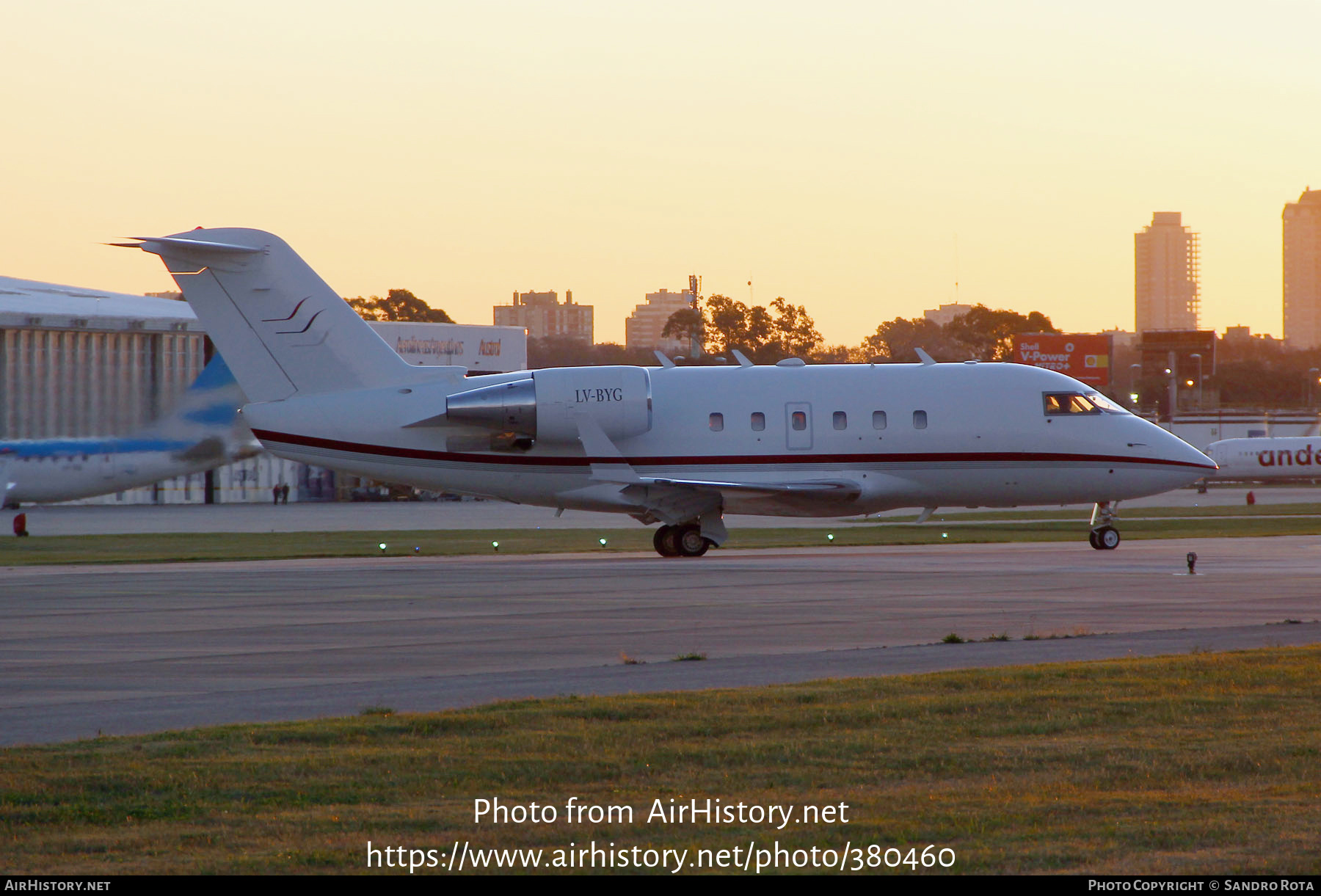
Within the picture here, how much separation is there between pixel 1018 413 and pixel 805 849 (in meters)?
23.8

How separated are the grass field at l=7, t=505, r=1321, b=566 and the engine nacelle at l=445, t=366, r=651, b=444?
4.45 metres

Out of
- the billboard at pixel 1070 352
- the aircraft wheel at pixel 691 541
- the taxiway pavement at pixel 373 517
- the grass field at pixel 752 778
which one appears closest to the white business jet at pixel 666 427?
the aircraft wheel at pixel 691 541

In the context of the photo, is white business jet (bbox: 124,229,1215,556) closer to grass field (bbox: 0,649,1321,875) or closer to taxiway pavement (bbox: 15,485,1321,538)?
taxiway pavement (bbox: 15,485,1321,538)

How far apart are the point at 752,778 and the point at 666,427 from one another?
20923mm

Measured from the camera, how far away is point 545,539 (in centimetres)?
3753

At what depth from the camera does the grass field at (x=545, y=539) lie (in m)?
32.2

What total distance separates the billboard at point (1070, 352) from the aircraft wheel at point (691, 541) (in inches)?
3837

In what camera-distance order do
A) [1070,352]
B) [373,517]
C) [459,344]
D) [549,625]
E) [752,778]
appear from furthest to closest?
1. [1070,352]
2. [459,344]
3. [373,517]
4. [549,625]
5. [752,778]

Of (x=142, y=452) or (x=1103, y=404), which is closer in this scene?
(x=142, y=452)

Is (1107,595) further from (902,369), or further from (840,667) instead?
(902,369)

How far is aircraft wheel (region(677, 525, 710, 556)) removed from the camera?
29.2 meters

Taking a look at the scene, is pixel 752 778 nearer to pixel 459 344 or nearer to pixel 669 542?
pixel 669 542

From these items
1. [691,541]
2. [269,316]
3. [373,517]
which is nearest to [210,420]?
[269,316]

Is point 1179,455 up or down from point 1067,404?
down
